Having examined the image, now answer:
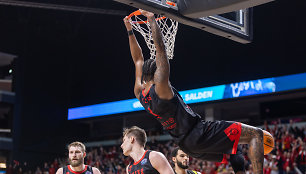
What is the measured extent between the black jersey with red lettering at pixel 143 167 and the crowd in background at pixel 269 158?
27.0 feet

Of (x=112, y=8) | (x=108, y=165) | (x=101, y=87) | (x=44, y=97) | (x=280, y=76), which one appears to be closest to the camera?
(x=280, y=76)

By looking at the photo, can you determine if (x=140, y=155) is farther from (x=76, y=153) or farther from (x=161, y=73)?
(x=161, y=73)

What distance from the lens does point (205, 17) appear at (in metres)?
5.35

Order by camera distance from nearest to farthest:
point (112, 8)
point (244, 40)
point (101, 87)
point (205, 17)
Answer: point (205, 17) → point (244, 40) → point (112, 8) → point (101, 87)

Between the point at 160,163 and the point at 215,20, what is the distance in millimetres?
Answer: 1941

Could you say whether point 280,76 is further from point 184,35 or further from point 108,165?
point 108,165

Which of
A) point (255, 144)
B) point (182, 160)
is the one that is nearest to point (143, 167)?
point (182, 160)

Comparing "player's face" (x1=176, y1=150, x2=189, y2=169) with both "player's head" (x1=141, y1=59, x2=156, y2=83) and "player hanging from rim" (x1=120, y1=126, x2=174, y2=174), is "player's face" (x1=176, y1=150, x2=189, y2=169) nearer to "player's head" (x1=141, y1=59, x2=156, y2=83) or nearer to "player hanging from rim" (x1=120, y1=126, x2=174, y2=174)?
"player hanging from rim" (x1=120, y1=126, x2=174, y2=174)

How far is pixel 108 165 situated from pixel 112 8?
24.7 feet

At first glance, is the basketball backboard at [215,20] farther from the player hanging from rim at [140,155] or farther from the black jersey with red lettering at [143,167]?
the black jersey with red lettering at [143,167]

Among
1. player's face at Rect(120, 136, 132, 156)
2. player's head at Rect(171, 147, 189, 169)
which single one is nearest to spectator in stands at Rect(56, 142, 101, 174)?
player's head at Rect(171, 147, 189, 169)

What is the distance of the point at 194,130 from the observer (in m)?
4.26

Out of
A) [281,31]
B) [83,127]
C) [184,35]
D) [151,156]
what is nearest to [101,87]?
[83,127]

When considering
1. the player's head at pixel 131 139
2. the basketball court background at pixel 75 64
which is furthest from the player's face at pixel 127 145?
the basketball court background at pixel 75 64
